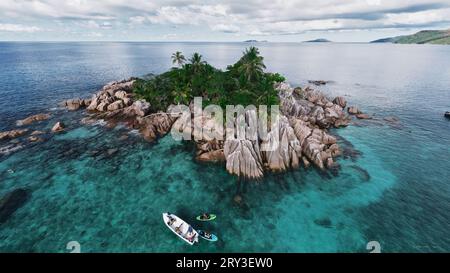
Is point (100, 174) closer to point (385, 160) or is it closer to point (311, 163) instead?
point (311, 163)

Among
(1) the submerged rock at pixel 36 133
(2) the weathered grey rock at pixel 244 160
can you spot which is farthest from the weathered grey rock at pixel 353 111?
(1) the submerged rock at pixel 36 133

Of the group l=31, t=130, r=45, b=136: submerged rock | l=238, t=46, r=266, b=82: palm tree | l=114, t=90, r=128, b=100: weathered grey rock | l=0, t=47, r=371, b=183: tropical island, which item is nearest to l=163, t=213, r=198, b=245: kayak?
l=0, t=47, r=371, b=183: tropical island

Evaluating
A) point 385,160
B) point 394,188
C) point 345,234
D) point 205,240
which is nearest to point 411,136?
point 385,160

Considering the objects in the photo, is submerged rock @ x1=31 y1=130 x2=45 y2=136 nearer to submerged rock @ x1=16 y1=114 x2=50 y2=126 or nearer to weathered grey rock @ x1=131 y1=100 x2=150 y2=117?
submerged rock @ x1=16 y1=114 x2=50 y2=126
